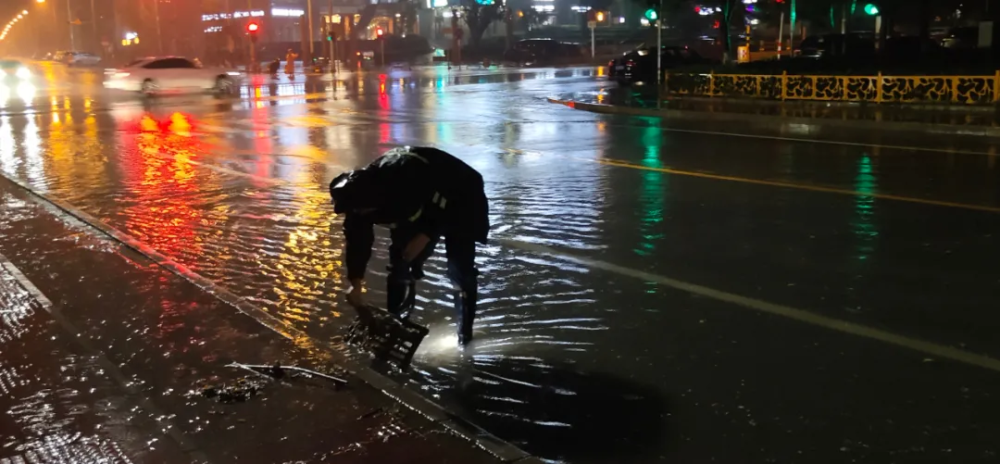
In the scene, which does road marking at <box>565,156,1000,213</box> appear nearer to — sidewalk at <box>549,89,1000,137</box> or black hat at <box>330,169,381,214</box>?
black hat at <box>330,169,381,214</box>

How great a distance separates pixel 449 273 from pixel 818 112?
17.4m

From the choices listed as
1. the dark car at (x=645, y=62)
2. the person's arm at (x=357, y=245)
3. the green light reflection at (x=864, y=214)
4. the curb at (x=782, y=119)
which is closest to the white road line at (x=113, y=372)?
the person's arm at (x=357, y=245)

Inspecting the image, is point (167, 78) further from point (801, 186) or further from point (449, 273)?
point (449, 273)

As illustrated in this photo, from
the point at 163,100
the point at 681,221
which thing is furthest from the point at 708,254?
the point at 163,100

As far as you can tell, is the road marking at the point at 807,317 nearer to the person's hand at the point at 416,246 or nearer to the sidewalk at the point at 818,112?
the person's hand at the point at 416,246

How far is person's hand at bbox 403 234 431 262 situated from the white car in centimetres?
3070

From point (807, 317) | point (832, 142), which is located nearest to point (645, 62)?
point (832, 142)

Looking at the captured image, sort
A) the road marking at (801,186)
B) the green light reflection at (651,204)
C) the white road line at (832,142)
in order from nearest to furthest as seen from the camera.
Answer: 1. the green light reflection at (651,204)
2. the road marking at (801,186)
3. the white road line at (832,142)

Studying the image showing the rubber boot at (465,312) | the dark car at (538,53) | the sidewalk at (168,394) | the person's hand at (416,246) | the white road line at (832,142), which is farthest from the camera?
the dark car at (538,53)

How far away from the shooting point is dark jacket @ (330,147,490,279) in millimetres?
4664

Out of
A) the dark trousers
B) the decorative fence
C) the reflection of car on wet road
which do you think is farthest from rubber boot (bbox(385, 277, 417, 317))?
the reflection of car on wet road

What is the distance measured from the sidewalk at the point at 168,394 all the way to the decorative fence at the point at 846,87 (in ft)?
61.3

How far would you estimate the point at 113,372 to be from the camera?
17.0 feet

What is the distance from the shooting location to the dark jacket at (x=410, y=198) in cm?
466
